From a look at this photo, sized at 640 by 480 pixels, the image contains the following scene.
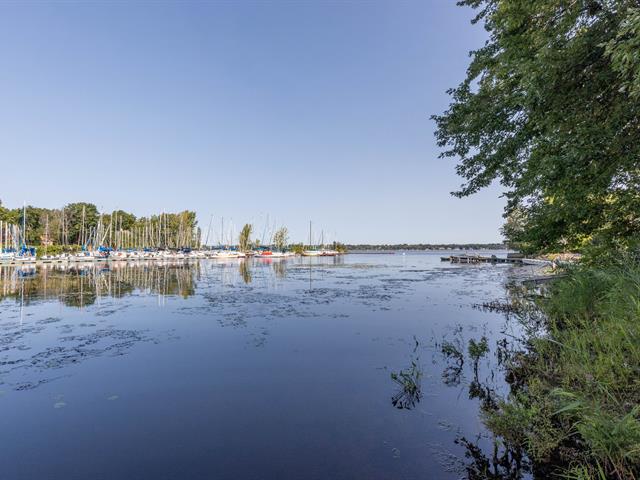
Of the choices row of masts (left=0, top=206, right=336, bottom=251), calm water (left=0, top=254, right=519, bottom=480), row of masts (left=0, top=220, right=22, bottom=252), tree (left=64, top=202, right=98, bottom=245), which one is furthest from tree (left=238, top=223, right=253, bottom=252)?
calm water (left=0, top=254, right=519, bottom=480)

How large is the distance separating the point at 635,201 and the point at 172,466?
1231 cm

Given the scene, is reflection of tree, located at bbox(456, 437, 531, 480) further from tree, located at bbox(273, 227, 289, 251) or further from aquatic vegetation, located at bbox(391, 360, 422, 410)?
tree, located at bbox(273, 227, 289, 251)

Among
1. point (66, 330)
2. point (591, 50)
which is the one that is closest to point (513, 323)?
point (591, 50)

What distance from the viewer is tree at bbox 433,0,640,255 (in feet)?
22.7

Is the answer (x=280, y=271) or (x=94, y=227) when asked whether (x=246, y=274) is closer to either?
(x=280, y=271)

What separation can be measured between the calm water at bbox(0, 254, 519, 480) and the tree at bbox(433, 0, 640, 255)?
511 centimetres

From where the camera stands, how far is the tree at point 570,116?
6.93m

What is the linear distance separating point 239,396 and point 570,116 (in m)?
10.6

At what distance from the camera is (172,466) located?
5.25 m

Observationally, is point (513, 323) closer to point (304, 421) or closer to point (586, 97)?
point (586, 97)

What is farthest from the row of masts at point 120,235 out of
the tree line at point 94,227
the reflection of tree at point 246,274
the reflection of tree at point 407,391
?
the reflection of tree at point 407,391

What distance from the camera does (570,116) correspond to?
7.80m

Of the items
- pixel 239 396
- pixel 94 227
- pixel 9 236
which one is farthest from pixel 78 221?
pixel 239 396

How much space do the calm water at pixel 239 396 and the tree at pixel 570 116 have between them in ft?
16.8
